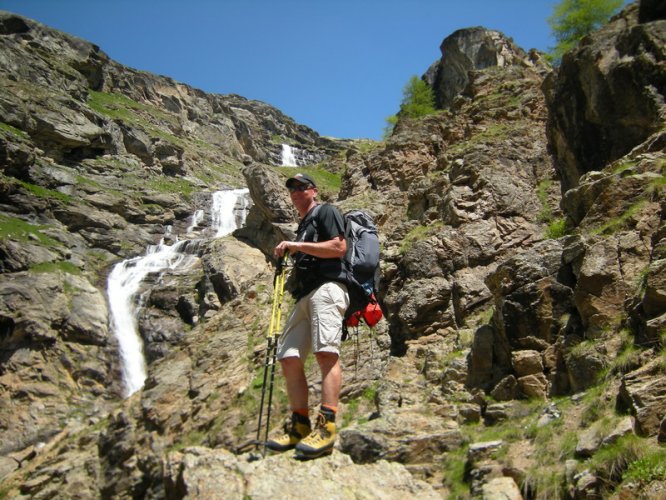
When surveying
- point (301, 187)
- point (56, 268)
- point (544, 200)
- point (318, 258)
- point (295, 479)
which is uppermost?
point (56, 268)

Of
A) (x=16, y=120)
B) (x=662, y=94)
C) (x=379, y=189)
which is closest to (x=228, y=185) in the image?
(x=16, y=120)

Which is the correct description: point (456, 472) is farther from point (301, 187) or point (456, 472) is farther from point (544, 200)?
point (544, 200)

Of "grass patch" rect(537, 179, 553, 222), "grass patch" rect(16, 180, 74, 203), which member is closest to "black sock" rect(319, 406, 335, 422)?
"grass patch" rect(537, 179, 553, 222)

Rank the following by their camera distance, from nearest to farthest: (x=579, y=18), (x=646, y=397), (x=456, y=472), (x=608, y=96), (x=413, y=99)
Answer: (x=646, y=397) → (x=456, y=472) → (x=608, y=96) → (x=579, y=18) → (x=413, y=99)

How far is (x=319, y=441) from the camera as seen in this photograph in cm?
557

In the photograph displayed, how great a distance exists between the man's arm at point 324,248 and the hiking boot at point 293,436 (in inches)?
75.3

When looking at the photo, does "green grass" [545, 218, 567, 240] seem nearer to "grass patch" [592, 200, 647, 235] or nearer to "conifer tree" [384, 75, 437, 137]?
"grass patch" [592, 200, 647, 235]

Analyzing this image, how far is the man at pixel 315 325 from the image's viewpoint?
5672 millimetres

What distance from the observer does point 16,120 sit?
52.1m

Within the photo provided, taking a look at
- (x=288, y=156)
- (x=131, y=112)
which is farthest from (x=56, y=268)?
(x=288, y=156)

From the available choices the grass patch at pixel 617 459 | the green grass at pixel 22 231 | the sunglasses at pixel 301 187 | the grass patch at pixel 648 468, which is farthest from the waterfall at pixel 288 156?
the grass patch at pixel 648 468

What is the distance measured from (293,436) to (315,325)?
1306mm

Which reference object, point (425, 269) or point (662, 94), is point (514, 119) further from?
point (425, 269)

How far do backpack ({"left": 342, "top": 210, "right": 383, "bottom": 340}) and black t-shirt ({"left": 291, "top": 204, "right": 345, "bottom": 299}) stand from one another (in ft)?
0.82
